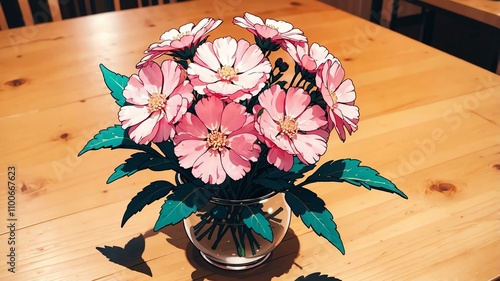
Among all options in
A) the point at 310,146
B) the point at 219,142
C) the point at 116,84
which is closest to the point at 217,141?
the point at 219,142

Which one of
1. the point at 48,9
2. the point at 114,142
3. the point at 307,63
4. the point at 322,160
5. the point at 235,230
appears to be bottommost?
the point at 48,9

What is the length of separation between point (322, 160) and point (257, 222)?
39cm

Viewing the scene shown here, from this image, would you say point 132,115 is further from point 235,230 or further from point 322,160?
point 322,160

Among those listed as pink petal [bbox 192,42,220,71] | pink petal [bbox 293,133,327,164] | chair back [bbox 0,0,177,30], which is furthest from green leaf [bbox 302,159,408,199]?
chair back [bbox 0,0,177,30]

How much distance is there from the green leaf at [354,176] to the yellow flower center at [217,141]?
164mm

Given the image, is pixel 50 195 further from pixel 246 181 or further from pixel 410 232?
pixel 410 232

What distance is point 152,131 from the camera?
60 cm

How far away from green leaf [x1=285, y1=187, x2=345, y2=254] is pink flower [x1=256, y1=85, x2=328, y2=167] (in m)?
0.09

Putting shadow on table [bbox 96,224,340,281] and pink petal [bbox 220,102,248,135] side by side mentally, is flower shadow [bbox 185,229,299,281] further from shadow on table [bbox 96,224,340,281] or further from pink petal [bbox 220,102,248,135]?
pink petal [bbox 220,102,248,135]

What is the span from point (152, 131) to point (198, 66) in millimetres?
92

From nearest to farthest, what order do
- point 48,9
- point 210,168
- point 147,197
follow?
point 210,168
point 147,197
point 48,9

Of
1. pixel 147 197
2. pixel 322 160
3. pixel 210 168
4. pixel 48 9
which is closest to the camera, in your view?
pixel 210 168

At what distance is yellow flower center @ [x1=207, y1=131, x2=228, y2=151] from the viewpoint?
59cm

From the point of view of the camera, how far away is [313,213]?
25.6 inches
